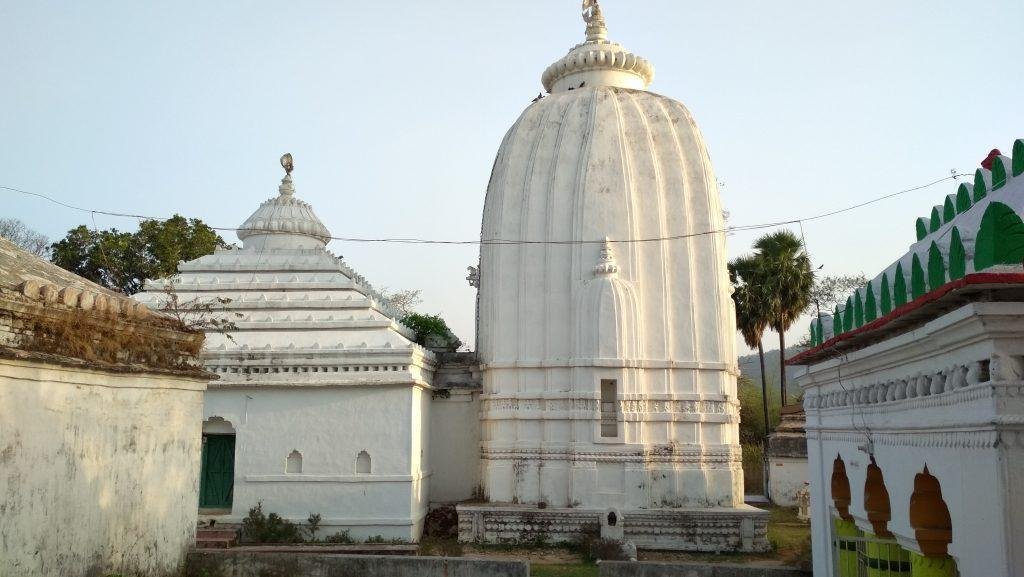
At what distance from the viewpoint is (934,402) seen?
545 centimetres

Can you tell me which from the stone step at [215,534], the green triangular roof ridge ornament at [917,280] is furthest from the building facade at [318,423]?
the green triangular roof ridge ornament at [917,280]

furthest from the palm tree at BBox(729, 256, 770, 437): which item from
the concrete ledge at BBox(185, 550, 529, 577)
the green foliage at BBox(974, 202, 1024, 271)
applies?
the green foliage at BBox(974, 202, 1024, 271)

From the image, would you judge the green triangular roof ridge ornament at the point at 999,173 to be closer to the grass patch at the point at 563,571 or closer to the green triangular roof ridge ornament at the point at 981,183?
the green triangular roof ridge ornament at the point at 981,183

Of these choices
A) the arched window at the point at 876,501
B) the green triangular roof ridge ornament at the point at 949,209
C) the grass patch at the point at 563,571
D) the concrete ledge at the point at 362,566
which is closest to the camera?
the arched window at the point at 876,501

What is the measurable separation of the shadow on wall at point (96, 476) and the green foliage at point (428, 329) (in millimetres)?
10106

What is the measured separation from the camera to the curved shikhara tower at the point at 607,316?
17516 millimetres

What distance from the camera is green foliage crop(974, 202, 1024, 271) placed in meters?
4.55

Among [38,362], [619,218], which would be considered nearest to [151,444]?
[38,362]

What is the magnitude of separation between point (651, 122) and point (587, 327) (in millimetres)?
5530

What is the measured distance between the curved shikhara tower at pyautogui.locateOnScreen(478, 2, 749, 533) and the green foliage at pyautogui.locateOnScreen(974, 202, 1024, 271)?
42.9 ft

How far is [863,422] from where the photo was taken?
7168 millimetres

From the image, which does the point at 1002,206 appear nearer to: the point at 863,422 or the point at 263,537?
the point at 863,422

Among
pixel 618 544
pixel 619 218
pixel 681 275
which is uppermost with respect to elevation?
pixel 619 218

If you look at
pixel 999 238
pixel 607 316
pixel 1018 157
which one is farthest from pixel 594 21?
pixel 999 238
